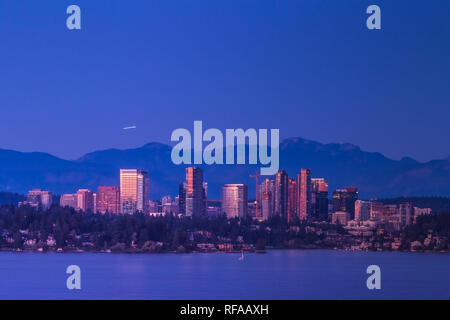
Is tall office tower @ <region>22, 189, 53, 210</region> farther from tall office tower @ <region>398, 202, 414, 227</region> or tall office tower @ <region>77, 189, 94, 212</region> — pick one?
tall office tower @ <region>398, 202, 414, 227</region>

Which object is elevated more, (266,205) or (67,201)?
(67,201)

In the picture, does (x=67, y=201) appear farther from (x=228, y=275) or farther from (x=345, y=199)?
(x=228, y=275)

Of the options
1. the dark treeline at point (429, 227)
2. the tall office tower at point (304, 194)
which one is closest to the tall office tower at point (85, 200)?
the tall office tower at point (304, 194)

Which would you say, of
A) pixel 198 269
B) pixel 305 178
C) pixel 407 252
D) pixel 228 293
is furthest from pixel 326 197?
pixel 228 293

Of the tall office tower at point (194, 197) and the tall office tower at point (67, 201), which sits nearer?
the tall office tower at point (194, 197)

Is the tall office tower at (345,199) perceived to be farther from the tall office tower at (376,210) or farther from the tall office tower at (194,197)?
the tall office tower at (194,197)

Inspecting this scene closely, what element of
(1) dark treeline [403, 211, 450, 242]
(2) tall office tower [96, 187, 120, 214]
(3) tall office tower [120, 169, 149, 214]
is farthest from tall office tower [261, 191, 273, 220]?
(2) tall office tower [96, 187, 120, 214]

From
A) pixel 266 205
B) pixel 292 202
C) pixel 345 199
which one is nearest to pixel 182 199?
pixel 266 205
